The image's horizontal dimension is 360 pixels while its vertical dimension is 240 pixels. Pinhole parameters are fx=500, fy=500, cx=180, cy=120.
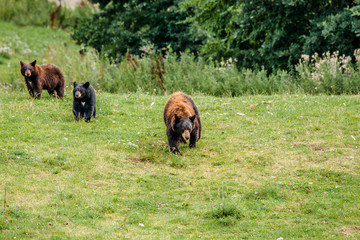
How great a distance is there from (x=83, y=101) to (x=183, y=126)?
11.6 feet

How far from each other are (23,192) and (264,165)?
4684mm

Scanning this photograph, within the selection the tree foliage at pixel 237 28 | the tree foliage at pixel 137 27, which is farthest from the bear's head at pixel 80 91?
the tree foliage at pixel 137 27

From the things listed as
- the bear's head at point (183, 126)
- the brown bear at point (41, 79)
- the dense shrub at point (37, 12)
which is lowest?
the bear's head at point (183, 126)

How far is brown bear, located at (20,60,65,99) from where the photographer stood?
14078 mm

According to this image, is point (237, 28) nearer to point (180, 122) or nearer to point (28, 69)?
point (28, 69)

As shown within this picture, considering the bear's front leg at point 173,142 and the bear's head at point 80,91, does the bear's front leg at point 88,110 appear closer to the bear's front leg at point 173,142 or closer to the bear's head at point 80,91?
the bear's head at point 80,91

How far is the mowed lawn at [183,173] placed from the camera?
7289 mm

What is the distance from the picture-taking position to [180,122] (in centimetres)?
1012

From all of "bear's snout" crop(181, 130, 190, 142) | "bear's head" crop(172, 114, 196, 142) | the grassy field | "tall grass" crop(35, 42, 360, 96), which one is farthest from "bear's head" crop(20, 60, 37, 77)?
"bear's snout" crop(181, 130, 190, 142)

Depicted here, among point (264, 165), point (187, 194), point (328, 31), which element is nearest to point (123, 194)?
point (187, 194)

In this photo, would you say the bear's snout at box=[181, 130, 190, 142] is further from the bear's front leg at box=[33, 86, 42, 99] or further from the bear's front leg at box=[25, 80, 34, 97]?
the bear's front leg at box=[25, 80, 34, 97]

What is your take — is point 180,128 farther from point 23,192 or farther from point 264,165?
point 23,192

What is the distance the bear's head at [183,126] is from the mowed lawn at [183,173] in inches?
22.0

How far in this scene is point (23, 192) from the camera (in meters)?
8.27
